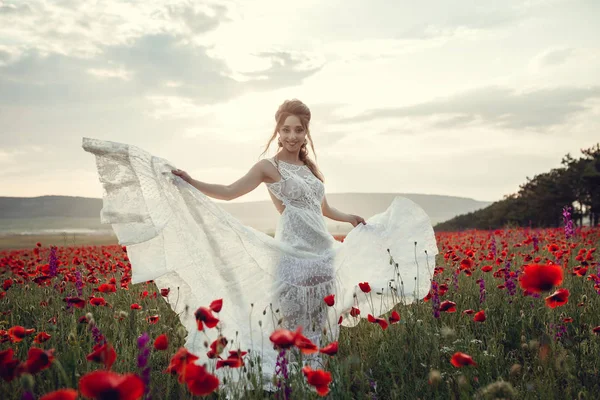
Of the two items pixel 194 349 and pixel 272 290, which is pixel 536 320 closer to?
pixel 272 290

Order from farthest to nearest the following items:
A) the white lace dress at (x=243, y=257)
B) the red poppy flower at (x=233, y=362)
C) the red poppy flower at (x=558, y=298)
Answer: the white lace dress at (x=243, y=257)
the red poppy flower at (x=558, y=298)
the red poppy flower at (x=233, y=362)

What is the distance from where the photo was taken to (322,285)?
3.55 meters

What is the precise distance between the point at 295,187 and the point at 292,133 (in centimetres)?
48

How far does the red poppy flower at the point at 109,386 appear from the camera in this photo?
122 centimetres

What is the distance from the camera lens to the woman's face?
3924 millimetres

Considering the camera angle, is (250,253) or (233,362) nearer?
(233,362)

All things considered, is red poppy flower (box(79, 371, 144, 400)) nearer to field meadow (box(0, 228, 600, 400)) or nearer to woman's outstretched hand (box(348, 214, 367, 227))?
field meadow (box(0, 228, 600, 400))

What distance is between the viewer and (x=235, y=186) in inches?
148

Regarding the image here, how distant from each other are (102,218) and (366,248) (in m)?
2.02

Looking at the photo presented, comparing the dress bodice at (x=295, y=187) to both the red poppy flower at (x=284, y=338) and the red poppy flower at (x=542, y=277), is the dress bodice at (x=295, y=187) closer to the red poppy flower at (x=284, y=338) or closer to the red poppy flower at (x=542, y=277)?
the red poppy flower at (x=542, y=277)

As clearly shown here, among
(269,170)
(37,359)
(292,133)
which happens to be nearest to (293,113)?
(292,133)

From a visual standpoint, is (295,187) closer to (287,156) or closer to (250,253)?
(287,156)

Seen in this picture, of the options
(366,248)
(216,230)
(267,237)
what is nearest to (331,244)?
(366,248)

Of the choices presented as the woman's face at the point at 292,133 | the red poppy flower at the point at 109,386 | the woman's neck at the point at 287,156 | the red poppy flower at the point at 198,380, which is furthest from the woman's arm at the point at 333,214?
the red poppy flower at the point at 109,386
